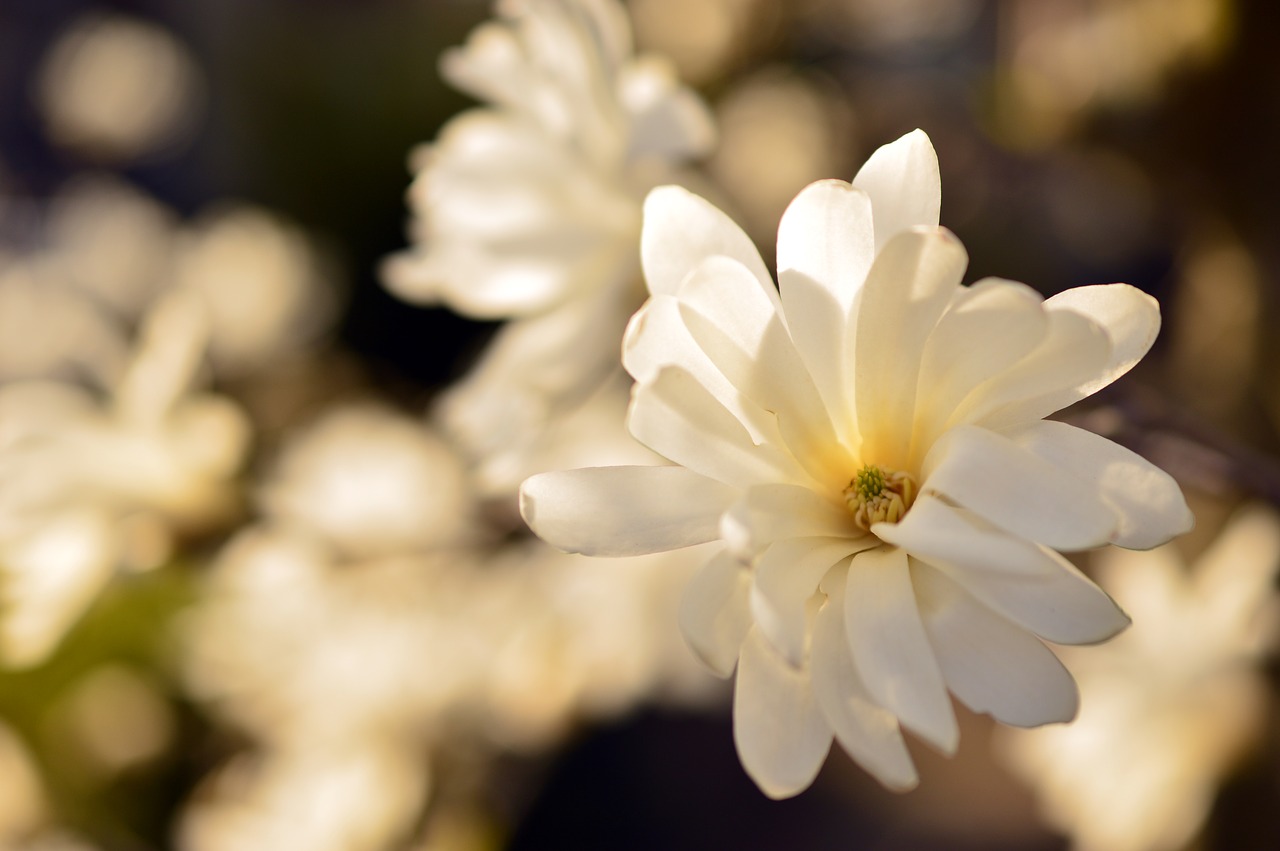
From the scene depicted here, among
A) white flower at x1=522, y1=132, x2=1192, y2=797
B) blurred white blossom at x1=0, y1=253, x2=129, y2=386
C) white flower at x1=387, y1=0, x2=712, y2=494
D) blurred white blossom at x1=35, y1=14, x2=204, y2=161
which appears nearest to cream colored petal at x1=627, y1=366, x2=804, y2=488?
white flower at x1=522, y1=132, x2=1192, y2=797

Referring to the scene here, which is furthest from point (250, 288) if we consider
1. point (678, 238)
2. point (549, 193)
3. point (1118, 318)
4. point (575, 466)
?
point (1118, 318)

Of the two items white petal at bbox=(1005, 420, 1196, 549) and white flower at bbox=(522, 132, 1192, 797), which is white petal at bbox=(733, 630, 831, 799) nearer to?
white flower at bbox=(522, 132, 1192, 797)

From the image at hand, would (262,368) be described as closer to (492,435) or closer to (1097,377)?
(492,435)

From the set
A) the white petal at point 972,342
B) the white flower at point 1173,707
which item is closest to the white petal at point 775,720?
the white petal at point 972,342

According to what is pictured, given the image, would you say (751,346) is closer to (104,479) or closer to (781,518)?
(781,518)

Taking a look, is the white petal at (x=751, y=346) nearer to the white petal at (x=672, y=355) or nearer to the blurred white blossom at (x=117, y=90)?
the white petal at (x=672, y=355)
